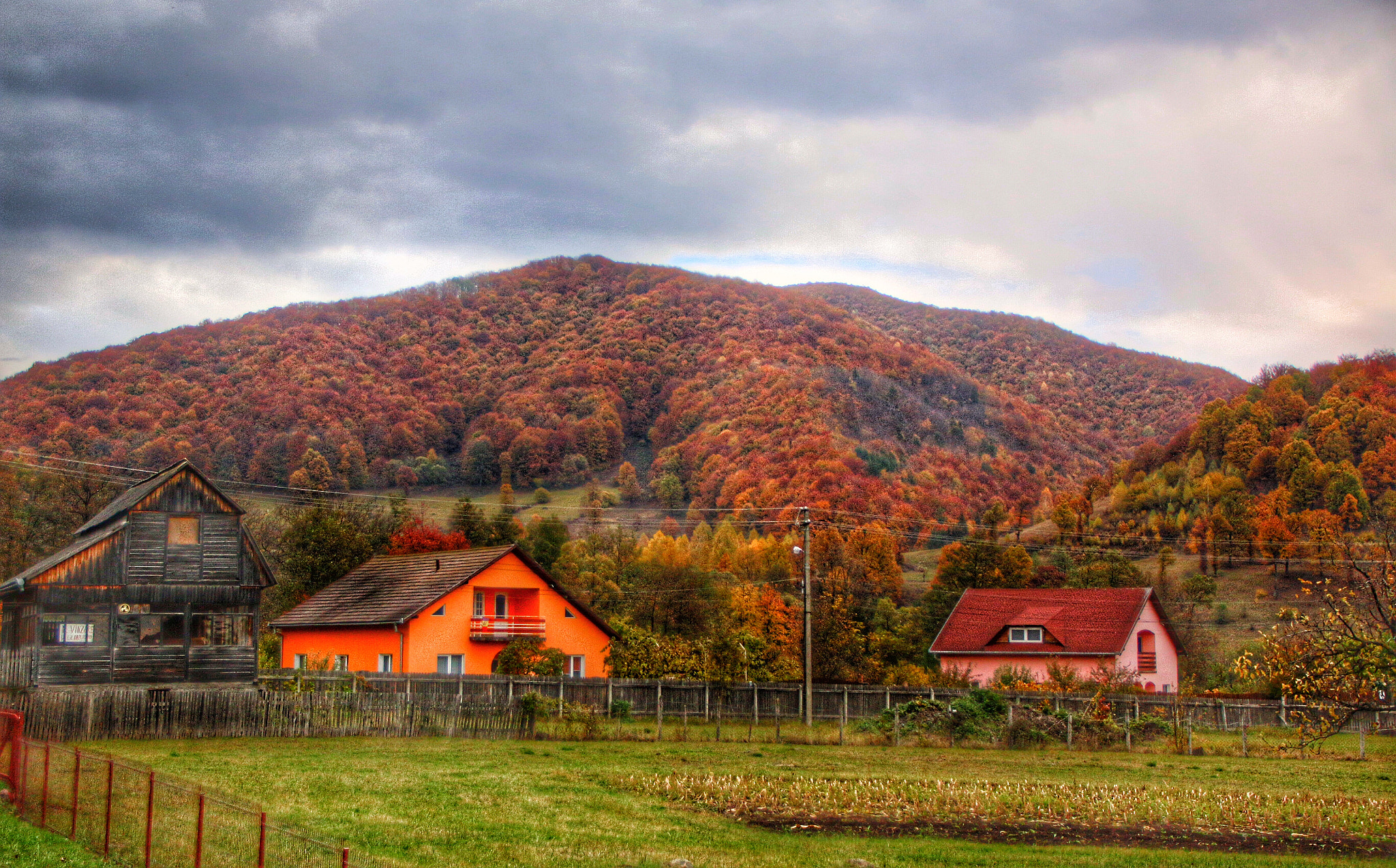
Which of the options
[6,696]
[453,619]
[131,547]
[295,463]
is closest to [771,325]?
[295,463]

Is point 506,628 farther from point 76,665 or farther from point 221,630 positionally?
point 76,665

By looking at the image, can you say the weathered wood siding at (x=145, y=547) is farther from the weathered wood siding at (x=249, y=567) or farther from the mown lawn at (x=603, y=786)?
the mown lawn at (x=603, y=786)

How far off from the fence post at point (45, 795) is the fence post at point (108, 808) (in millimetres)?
2119

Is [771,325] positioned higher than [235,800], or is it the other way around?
[771,325]

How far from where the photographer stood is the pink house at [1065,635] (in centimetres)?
6212

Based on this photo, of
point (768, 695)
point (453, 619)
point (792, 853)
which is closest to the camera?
point (792, 853)

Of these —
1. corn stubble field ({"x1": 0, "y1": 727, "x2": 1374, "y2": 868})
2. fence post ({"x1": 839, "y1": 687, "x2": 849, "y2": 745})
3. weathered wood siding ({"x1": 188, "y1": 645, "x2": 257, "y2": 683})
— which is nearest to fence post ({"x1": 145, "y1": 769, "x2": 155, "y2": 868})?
corn stubble field ({"x1": 0, "y1": 727, "x2": 1374, "y2": 868})

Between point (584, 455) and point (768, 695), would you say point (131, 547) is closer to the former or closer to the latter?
point (768, 695)

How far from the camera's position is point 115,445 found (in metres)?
94.1

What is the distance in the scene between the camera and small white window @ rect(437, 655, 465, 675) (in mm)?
48906

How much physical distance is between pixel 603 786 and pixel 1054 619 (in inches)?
1857

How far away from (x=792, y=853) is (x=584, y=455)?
430 ft

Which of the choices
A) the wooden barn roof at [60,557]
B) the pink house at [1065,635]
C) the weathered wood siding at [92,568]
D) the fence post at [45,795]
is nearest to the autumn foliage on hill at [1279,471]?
A: the pink house at [1065,635]

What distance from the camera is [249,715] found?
1208 inches
